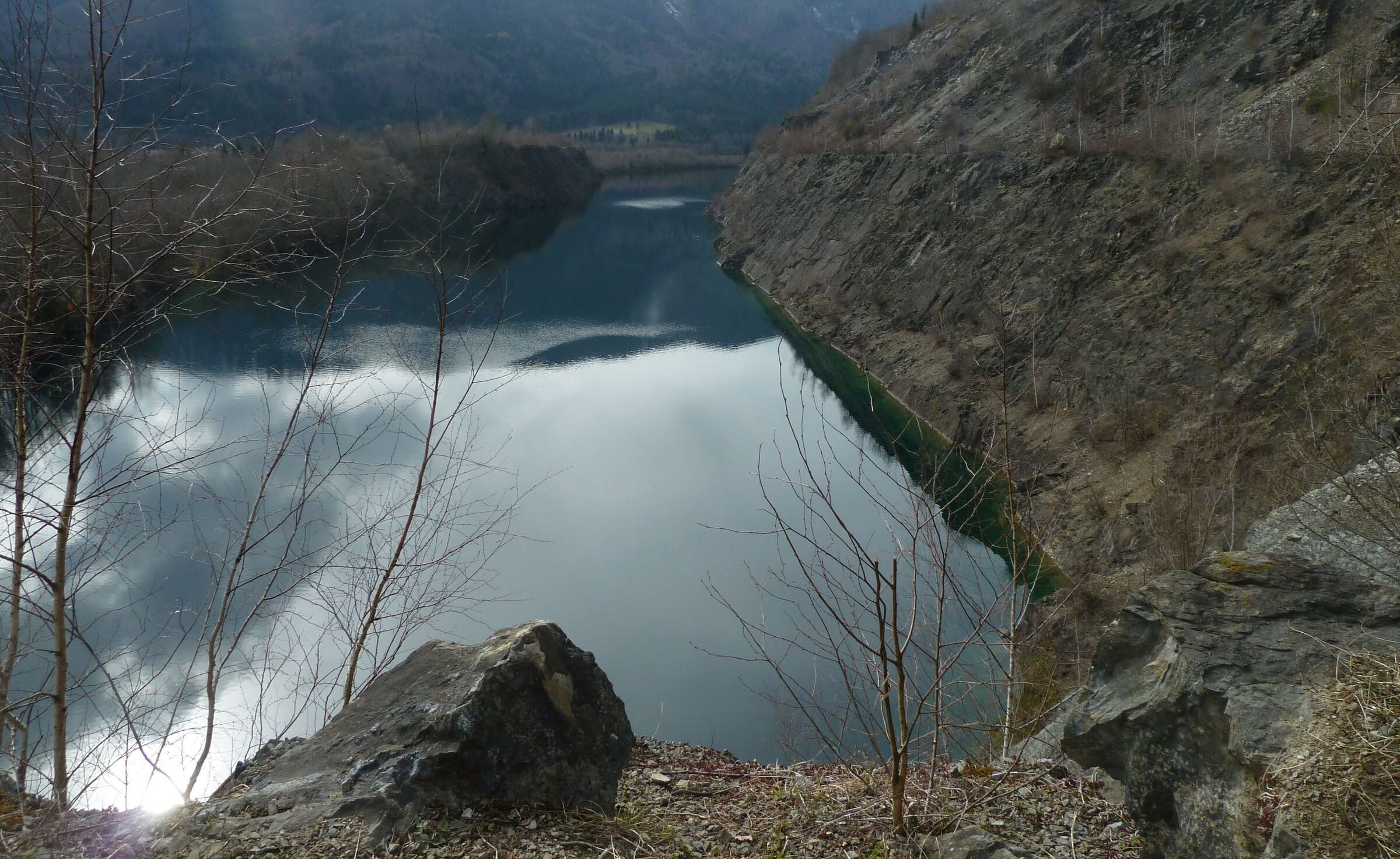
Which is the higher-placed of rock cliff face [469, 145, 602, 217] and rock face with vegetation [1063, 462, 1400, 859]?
rock cliff face [469, 145, 602, 217]

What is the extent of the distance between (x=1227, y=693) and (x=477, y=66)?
151988 millimetres

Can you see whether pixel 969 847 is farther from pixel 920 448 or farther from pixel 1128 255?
pixel 1128 255

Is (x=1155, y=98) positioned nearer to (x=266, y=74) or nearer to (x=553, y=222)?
(x=553, y=222)

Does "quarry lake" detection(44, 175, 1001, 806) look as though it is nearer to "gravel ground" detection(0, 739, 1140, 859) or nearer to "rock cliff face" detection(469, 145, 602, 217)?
"gravel ground" detection(0, 739, 1140, 859)

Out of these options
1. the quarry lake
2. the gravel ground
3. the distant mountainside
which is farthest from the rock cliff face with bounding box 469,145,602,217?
the gravel ground

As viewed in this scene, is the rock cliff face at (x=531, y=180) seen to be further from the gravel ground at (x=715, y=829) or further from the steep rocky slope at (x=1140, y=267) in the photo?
the gravel ground at (x=715, y=829)

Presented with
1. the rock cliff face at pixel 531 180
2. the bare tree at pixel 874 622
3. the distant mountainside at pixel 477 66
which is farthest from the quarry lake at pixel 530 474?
the distant mountainside at pixel 477 66

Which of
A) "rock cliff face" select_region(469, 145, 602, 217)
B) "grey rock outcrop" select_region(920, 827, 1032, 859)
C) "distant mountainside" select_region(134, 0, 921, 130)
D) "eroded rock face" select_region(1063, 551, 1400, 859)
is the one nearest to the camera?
"eroded rock face" select_region(1063, 551, 1400, 859)

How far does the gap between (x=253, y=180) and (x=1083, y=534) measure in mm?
11966

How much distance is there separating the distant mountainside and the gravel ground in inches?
2336

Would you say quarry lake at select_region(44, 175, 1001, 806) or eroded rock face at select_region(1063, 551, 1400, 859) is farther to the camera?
quarry lake at select_region(44, 175, 1001, 806)

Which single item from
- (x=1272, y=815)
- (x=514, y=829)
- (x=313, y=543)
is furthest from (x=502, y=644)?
(x=313, y=543)

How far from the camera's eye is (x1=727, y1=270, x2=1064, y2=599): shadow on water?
11.7m

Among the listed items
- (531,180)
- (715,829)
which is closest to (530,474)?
(715,829)
